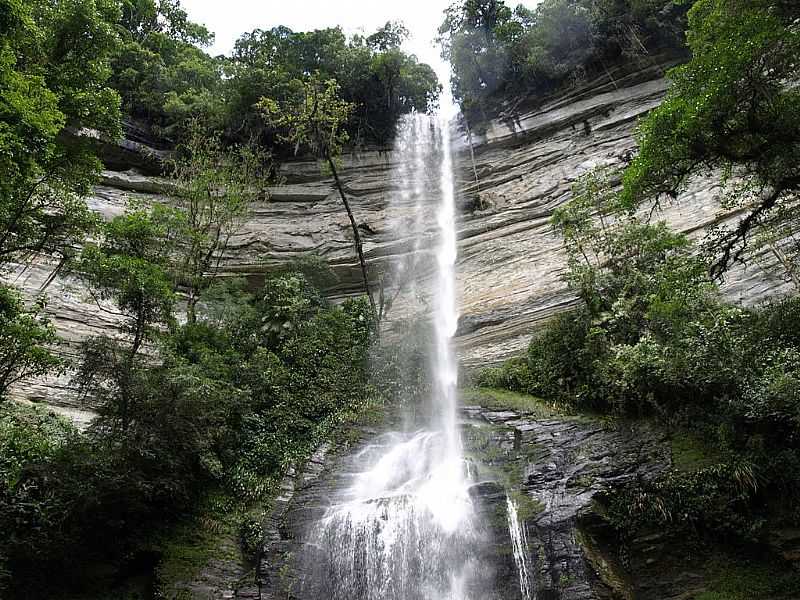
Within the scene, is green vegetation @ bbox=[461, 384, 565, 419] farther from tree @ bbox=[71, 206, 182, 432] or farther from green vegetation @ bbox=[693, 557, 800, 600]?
tree @ bbox=[71, 206, 182, 432]

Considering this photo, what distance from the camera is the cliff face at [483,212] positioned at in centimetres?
1412

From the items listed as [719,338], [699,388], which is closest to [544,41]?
[719,338]

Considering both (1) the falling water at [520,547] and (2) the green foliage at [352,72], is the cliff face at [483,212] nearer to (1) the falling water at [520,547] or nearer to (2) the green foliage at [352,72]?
(2) the green foliage at [352,72]

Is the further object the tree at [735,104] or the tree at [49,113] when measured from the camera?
the tree at [49,113]

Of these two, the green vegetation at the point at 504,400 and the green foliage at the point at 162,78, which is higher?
the green foliage at the point at 162,78

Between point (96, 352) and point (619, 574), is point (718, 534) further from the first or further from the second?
point (96, 352)

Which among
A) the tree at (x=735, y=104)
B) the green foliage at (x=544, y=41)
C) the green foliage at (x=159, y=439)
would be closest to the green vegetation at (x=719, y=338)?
the tree at (x=735, y=104)

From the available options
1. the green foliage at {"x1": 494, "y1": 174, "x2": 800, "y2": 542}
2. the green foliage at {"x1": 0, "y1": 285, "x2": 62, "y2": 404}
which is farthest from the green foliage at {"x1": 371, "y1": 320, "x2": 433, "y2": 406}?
the green foliage at {"x1": 0, "y1": 285, "x2": 62, "y2": 404}

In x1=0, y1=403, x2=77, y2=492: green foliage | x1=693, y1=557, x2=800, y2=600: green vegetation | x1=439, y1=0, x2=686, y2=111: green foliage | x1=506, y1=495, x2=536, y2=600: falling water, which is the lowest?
x1=693, y1=557, x2=800, y2=600: green vegetation

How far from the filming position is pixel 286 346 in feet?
44.7

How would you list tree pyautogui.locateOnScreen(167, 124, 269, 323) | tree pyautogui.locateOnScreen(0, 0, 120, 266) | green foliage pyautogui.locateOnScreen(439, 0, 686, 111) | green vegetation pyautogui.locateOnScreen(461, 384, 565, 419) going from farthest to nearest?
green foliage pyautogui.locateOnScreen(439, 0, 686, 111)
tree pyautogui.locateOnScreen(167, 124, 269, 323)
green vegetation pyautogui.locateOnScreen(461, 384, 565, 419)
tree pyautogui.locateOnScreen(0, 0, 120, 266)

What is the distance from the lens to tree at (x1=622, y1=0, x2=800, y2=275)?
6562 mm

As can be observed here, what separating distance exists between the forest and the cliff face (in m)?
1.23

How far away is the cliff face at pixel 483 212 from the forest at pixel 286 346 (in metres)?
1.23
